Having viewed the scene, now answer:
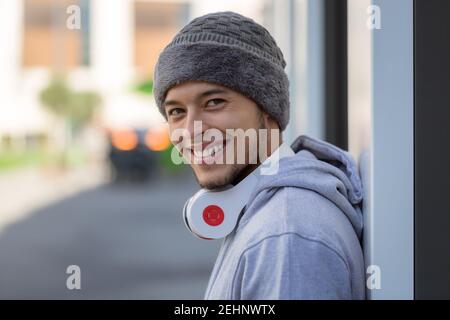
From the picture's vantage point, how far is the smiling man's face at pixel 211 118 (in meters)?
1.40

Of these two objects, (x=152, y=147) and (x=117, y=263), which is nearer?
(x=117, y=263)

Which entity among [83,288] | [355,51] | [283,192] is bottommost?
[83,288]

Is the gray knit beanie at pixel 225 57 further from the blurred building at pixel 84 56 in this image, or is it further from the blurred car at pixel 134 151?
the blurred building at pixel 84 56

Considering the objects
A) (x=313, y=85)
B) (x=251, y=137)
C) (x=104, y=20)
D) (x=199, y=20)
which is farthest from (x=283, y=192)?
(x=104, y=20)

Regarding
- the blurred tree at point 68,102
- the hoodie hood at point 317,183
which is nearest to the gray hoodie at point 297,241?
the hoodie hood at point 317,183

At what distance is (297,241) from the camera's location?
114 cm

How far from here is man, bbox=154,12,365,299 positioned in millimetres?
1139

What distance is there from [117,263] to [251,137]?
6.22m

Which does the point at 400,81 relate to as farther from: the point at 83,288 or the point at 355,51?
the point at 83,288

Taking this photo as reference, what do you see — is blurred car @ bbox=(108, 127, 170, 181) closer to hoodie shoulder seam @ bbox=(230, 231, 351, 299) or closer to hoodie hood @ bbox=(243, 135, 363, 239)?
hoodie hood @ bbox=(243, 135, 363, 239)

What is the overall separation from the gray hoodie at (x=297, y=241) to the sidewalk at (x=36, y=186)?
31.3ft

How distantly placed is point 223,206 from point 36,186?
52.6ft

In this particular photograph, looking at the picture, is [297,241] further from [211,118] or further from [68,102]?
[68,102]

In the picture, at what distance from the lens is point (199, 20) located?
1.43 m
